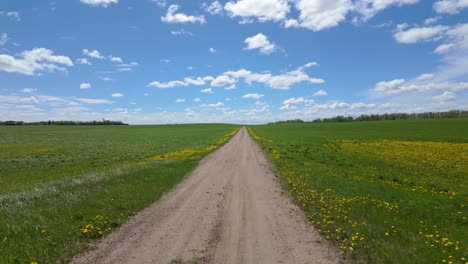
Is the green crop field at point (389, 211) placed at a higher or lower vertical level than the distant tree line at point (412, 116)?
lower

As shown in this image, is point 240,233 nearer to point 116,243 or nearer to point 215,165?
point 116,243

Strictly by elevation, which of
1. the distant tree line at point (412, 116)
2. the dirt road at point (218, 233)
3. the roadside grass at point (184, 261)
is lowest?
the dirt road at point (218, 233)

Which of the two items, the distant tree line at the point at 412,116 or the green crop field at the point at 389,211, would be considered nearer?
the green crop field at the point at 389,211

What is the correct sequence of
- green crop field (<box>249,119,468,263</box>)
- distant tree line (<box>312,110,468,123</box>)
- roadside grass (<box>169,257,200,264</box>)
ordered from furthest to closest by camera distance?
distant tree line (<box>312,110,468,123</box>)
green crop field (<box>249,119,468,263</box>)
roadside grass (<box>169,257,200,264</box>)

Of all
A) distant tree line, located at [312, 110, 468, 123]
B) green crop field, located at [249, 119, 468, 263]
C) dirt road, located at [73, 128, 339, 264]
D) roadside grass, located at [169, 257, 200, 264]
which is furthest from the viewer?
distant tree line, located at [312, 110, 468, 123]

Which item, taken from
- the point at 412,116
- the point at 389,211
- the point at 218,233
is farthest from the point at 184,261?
the point at 412,116

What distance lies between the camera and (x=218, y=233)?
8.49m

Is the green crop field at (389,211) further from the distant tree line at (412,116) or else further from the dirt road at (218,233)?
the distant tree line at (412,116)

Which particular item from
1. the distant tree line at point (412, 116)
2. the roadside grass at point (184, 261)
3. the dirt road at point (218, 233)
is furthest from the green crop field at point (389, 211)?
the distant tree line at point (412, 116)

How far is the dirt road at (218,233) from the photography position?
22.9 feet

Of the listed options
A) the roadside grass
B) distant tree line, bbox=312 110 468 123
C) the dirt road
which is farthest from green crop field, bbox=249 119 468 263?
distant tree line, bbox=312 110 468 123

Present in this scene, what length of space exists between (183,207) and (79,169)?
1623 centimetres

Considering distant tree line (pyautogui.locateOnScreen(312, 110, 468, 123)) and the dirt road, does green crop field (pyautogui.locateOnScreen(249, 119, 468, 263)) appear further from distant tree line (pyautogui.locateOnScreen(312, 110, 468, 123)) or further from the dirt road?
distant tree line (pyautogui.locateOnScreen(312, 110, 468, 123))

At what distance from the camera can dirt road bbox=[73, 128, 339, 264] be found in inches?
275
